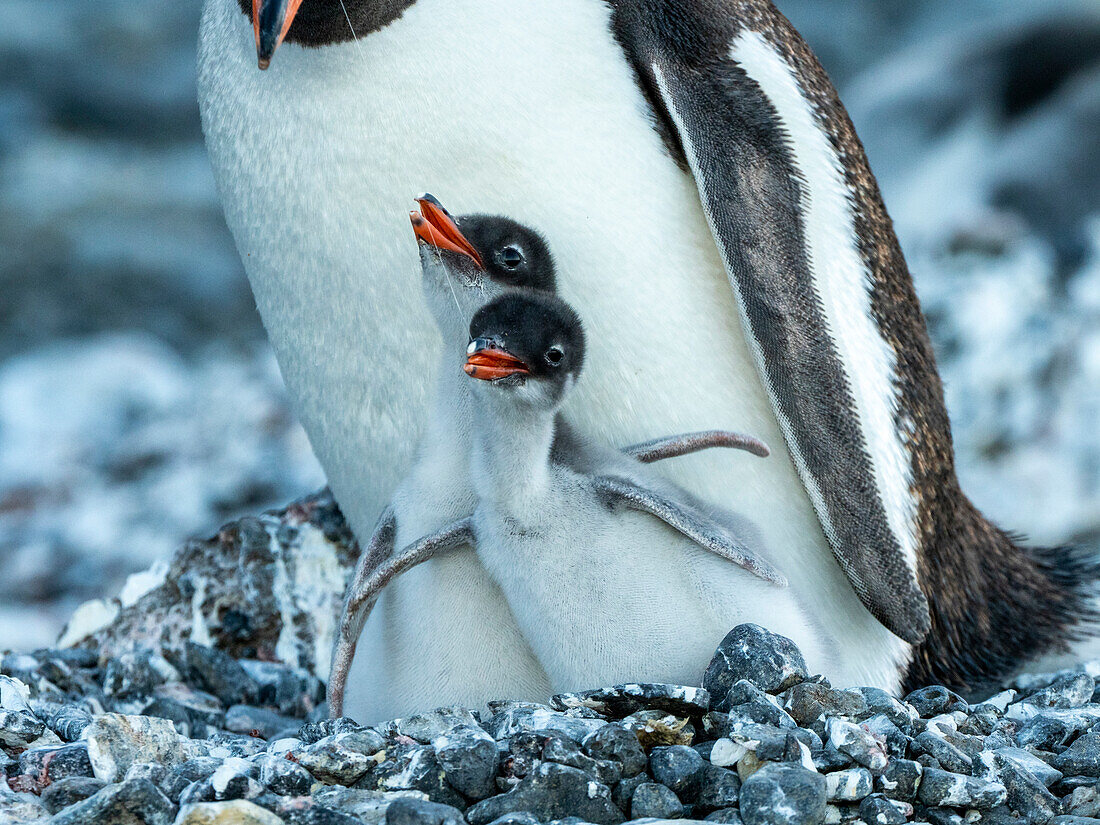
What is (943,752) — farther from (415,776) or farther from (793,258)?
(793,258)

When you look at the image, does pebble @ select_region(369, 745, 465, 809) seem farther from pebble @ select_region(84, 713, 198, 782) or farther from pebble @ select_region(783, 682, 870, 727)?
pebble @ select_region(783, 682, 870, 727)

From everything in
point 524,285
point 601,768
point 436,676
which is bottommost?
point 601,768

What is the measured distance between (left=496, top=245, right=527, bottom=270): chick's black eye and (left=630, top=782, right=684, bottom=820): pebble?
777 mm

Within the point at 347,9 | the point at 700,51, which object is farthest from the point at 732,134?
the point at 347,9

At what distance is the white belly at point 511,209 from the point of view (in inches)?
84.7

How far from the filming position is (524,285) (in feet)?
6.57

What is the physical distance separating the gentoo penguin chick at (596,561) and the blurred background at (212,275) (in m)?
2.84

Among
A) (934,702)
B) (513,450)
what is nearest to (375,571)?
(513,450)

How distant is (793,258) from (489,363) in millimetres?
651

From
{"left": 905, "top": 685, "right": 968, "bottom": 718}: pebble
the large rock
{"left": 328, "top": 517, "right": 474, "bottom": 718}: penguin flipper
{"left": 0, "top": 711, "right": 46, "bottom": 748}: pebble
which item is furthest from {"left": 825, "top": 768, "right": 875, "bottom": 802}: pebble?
the large rock

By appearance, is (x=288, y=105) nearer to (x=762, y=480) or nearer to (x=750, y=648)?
(x=762, y=480)

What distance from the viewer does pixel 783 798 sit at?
1.50m

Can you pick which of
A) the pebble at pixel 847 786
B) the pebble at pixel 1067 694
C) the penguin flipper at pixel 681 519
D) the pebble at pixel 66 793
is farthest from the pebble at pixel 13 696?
the pebble at pixel 1067 694

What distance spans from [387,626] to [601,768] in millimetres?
633
